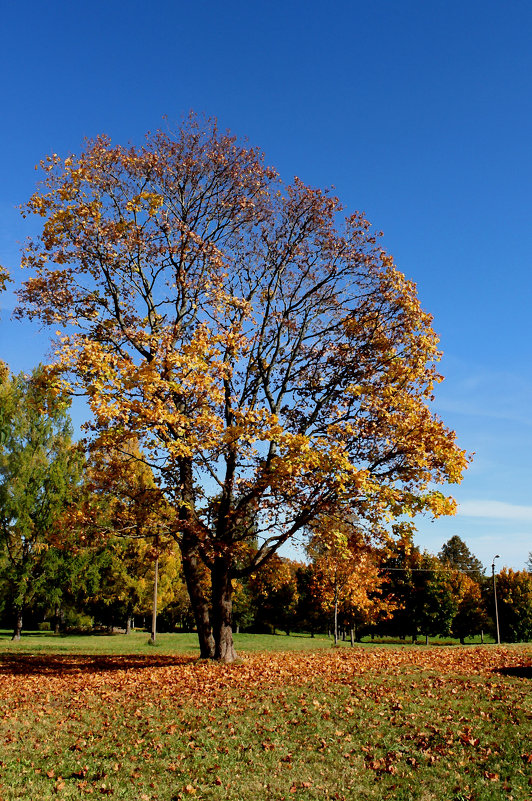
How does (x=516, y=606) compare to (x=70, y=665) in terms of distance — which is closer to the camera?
(x=70, y=665)

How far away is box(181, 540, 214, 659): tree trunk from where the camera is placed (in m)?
17.9

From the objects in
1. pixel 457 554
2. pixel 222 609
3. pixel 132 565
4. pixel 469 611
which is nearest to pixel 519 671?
pixel 222 609

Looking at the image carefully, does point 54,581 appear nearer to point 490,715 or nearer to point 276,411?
point 276,411

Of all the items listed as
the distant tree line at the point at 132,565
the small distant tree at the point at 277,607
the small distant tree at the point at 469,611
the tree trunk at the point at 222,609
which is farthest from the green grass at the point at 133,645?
the small distant tree at the point at 469,611

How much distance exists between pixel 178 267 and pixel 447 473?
1043cm

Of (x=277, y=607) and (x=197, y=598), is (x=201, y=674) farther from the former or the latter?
(x=277, y=607)

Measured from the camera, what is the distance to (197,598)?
18.1 m

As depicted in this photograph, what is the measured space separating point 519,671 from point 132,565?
33.6 meters

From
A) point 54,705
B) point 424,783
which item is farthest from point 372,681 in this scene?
point 54,705

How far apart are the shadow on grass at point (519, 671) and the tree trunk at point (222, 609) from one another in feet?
25.8

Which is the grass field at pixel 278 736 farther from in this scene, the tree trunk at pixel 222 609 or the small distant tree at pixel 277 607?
the small distant tree at pixel 277 607

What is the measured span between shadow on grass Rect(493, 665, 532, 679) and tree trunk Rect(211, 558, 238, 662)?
25.8 feet

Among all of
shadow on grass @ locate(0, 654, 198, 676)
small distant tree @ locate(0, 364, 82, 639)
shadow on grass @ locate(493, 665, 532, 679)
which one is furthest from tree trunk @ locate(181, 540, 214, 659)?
small distant tree @ locate(0, 364, 82, 639)

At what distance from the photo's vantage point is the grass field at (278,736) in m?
7.45
